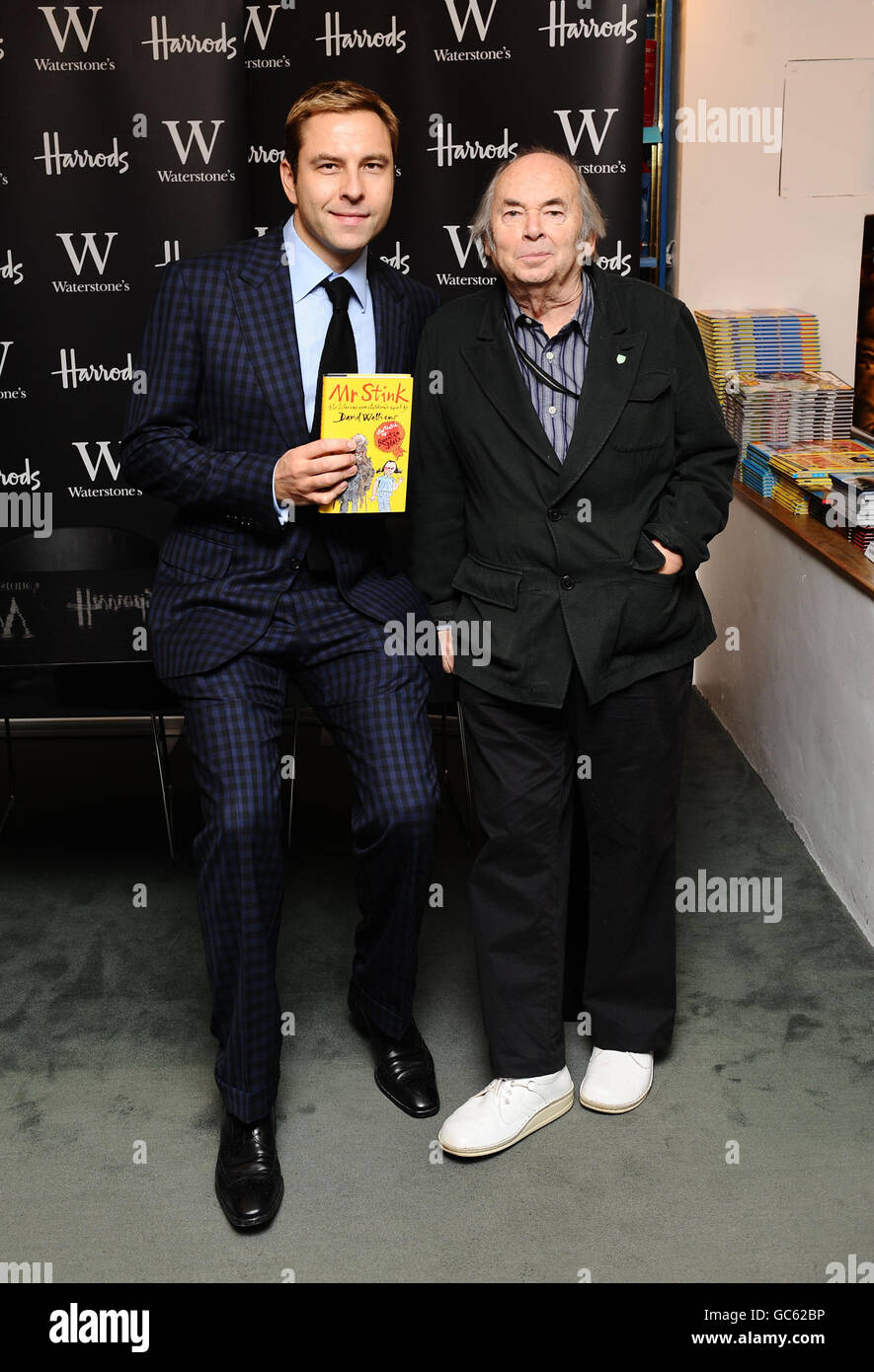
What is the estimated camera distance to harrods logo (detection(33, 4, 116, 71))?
496 centimetres

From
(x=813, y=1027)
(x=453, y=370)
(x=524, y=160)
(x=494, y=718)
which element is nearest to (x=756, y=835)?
(x=813, y=1027)

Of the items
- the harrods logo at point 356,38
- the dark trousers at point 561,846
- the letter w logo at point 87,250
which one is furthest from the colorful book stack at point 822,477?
the letter w logo at point 87,250

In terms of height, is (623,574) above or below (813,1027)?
above

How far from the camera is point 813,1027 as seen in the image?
317cm

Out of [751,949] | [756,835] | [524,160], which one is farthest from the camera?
[756,835]

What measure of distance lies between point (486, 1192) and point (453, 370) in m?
1.55

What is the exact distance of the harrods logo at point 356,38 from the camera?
491cm

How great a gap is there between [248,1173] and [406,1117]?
404 mm

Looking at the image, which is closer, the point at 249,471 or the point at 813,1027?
the point at 249,471

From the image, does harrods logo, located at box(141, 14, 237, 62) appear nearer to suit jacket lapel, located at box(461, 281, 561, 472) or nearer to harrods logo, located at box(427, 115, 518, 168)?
harrods logo, located at box(427, 115, 518, 168)

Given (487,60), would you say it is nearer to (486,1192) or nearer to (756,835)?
(756,835)

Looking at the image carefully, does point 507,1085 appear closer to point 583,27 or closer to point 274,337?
point 274,337

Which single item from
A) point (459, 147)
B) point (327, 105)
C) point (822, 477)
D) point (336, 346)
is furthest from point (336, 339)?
point (459, 147)

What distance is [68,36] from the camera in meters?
4.97
